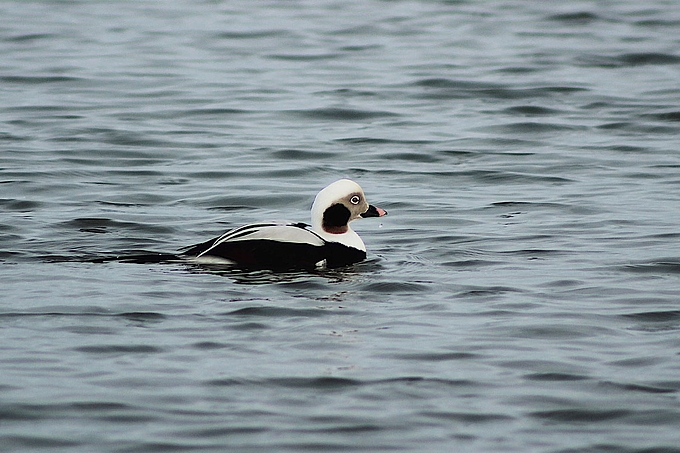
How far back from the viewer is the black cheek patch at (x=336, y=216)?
8.69 metres

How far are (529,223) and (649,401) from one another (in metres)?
4.15

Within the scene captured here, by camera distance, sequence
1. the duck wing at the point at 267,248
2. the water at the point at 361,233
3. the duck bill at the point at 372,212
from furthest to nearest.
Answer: the duck bill at the point at 372,212 → the duck wing at the point at 267,248 → the water at the point at 361,233

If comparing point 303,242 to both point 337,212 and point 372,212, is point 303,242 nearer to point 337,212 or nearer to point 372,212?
point 337,212

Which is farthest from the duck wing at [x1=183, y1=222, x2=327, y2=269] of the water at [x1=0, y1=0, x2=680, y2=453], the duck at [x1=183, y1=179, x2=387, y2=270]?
the water at [x1=0, y1=0, x2=680, y2=453]

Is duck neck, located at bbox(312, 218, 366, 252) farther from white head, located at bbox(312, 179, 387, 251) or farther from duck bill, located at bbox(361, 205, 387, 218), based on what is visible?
duck bill, located at bbox(361, 205, 387, 218)

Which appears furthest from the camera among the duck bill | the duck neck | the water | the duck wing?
the duck bill

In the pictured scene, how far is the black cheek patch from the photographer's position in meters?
8.69

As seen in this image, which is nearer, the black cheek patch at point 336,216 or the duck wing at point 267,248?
the duck wing at point 267,248

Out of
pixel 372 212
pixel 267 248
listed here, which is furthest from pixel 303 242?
pixel 372 212

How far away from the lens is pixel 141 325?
7121mm

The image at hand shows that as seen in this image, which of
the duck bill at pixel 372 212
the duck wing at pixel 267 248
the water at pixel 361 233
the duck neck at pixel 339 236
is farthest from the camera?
the duck bill at pixel 372 212

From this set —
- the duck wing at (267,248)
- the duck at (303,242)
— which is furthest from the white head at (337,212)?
the duck wing at (267,248)

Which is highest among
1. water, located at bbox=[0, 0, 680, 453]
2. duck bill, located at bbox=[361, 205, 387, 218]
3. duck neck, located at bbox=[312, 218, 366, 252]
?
duck bill, located at bbox=[361, 205, 387, 218]

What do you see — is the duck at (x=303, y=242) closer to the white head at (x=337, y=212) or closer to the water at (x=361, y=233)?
the white head at (x=337, y=212)
